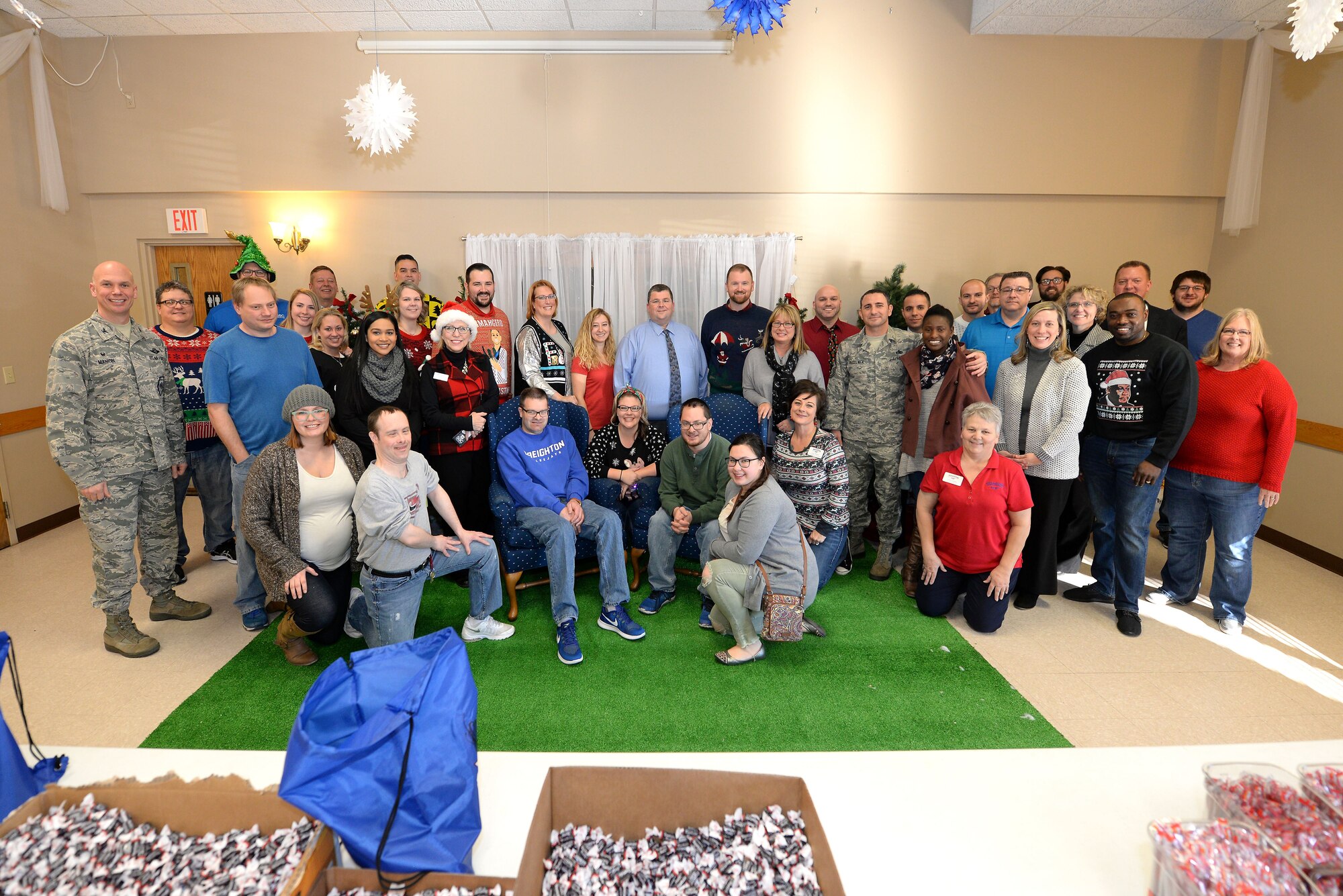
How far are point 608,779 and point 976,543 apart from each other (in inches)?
93.0

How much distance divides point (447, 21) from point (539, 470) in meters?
3.79

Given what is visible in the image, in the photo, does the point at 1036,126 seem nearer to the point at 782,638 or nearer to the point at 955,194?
the point at 955,194

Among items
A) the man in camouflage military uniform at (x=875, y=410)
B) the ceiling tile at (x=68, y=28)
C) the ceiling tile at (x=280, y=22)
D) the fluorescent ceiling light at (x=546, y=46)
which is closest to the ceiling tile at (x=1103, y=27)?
the fluorescent ceiling light at (x=546, y=46)

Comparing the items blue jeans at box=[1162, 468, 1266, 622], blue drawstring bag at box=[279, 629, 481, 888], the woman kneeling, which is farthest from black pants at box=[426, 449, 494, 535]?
blue jeans at box=[1162, 468, 1266, 622]

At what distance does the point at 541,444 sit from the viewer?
129 inches

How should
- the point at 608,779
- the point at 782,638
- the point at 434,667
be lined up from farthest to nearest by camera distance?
the point at 782,638 < the point at 608,779 < the point at 434,667

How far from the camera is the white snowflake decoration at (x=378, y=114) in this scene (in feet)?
14.7

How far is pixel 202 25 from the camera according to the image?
4781mm

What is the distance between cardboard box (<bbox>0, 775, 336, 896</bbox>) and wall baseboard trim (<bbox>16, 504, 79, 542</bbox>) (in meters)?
4.34

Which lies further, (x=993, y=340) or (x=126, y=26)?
(x=126, y=26)

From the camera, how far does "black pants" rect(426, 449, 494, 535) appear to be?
3479mm

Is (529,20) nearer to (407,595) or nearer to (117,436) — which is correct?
(117,436)

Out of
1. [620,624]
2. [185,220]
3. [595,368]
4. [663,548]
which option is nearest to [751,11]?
[595,368]

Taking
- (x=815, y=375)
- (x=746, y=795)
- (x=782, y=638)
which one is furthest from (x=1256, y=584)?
(x=746, y=795)
